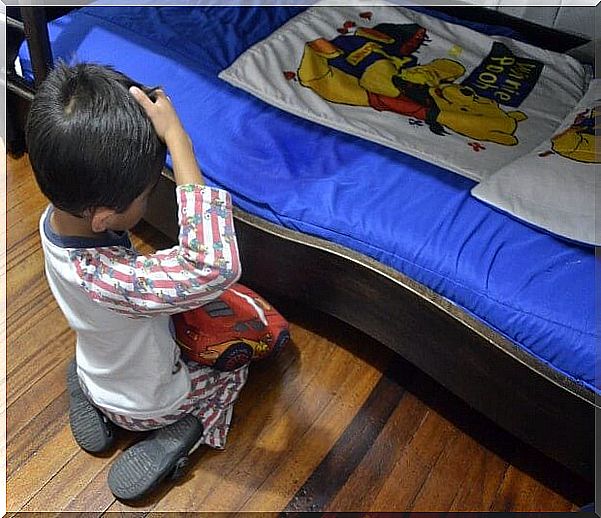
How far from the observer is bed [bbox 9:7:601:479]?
3.83 feet

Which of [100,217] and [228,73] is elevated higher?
[100,217]

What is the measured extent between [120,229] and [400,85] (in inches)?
29.6

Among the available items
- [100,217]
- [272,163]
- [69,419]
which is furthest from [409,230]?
[69,419]

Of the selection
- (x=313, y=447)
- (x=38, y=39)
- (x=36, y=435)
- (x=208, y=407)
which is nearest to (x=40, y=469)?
(x=36, y=435)

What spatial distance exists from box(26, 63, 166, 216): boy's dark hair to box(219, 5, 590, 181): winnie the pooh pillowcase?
0.54m

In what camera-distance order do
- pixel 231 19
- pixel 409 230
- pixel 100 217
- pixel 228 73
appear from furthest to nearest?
pixel 231 19
pixel 228 73
pixel 409 230
pixel 100 217

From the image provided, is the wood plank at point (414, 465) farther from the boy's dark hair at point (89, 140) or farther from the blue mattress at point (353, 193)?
the boy's dark hair at point (89, 140)

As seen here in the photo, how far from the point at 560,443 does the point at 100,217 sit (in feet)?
2.60

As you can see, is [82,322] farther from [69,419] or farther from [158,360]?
[69,419]

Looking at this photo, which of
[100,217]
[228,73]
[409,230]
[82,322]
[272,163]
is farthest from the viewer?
[228,73]

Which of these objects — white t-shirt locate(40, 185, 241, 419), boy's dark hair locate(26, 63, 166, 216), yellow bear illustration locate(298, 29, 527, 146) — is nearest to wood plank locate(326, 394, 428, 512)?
Result: white t-shirt locate(40, 185, 241, 419)

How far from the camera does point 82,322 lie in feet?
3.70

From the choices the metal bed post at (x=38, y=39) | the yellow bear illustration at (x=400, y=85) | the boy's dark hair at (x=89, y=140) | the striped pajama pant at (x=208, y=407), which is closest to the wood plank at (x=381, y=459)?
the striped pajama pant at (x=208, y=407)

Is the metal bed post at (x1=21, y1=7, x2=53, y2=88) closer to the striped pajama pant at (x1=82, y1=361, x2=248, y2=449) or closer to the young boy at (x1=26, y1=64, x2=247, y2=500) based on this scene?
the young boy at (x1=26, y1=64, x2=247, y2=500)
